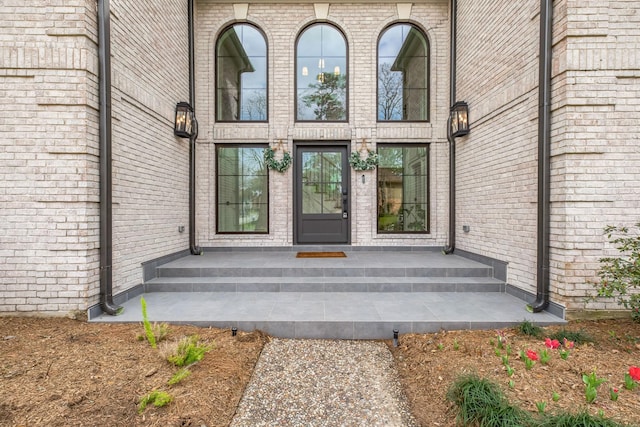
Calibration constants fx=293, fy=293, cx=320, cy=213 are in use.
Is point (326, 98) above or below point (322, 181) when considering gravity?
above

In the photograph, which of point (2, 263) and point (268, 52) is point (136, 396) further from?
point (268, 52)

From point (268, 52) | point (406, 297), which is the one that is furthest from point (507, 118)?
point (268, 52)

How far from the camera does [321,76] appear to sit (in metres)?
5.71

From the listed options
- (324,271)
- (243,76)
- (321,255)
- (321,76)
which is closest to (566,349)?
(324,271)

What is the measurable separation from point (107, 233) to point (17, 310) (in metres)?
1.11

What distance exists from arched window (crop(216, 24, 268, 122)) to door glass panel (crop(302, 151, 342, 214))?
1283 millimetres

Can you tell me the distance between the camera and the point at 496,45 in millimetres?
4016

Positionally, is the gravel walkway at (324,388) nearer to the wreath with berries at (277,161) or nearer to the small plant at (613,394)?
the small plant at (613,394)

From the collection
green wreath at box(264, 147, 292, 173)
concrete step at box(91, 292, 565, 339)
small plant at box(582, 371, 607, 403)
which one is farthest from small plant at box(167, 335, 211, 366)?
green wreath at box(264, 147, 292, 173)

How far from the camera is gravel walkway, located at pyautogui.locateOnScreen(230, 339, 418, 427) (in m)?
1.83

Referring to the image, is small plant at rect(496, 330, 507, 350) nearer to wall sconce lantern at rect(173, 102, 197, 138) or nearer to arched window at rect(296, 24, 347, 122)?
arched window at rect(296, 24, 347, 122)

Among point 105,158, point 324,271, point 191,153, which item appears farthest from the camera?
point 191,153

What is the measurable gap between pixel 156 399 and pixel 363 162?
4.58 m

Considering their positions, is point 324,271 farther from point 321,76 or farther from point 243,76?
point 243,76
